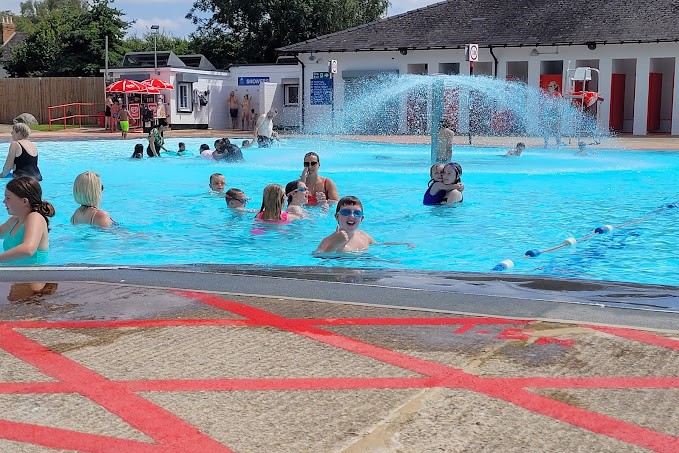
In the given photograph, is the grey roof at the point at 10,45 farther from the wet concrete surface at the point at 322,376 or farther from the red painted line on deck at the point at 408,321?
the red painted line on deck at the point at 408,321

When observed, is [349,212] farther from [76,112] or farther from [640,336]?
[76,112]

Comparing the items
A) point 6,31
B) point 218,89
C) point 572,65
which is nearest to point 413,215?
point 572,65

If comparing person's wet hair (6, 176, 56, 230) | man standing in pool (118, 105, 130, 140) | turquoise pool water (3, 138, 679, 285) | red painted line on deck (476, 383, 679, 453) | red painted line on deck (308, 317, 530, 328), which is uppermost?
man standing in pool (118, 105, 130, 140)

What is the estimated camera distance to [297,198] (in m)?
10.6

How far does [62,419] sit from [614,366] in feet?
7.70

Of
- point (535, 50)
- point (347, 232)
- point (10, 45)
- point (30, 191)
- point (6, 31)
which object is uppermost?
point (6, 31)

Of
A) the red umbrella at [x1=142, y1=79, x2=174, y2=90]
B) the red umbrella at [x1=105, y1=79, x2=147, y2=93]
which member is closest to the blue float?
the red umbrella at [x1=105, y1=79, x2=147, y2=93]

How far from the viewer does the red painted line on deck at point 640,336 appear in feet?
13.4

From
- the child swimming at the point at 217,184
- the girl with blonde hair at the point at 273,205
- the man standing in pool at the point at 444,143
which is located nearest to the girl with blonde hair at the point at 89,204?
the girl with blonde hair at the point at 273,205

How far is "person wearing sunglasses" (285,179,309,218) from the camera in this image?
1042cm

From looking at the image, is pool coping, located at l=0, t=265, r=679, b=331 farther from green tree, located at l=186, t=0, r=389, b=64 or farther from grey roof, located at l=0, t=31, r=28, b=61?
grey roof, located at l=0, t=31, r=28, b=61

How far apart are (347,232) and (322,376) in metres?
4.43

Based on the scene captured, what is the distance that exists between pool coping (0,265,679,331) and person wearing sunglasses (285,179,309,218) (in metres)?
3.95

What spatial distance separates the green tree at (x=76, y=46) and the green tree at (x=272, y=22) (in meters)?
7.82
